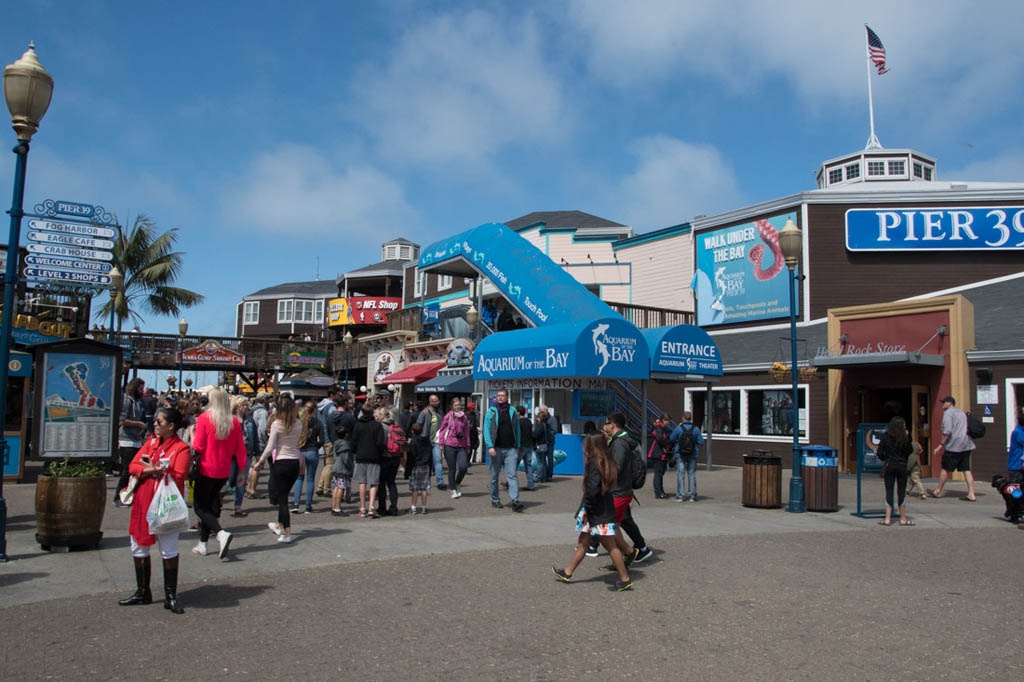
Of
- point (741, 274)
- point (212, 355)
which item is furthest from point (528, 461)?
point (212, 355)

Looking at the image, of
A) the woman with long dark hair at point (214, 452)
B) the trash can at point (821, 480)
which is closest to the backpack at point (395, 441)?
the woman with long dark hair at point (214, 452)

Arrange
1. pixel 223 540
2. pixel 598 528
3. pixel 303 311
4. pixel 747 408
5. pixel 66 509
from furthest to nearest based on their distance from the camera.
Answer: pixel 303 311
pixel 747 408
pixel 66 509
pixel 223 540
pixel 598 528

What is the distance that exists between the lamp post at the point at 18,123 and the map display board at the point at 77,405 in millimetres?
1748

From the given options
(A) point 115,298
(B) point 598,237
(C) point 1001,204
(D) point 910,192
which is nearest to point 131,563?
(A) point 115,298

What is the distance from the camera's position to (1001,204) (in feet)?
71.1

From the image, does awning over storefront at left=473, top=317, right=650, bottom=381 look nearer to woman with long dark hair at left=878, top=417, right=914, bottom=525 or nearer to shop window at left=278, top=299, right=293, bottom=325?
woman with long dark hair at left=878, top=417, right=914, bottom=525

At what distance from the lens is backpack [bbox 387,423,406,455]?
11.1 meters

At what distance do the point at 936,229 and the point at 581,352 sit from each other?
11.6 metres

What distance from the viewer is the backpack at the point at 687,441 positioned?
13234 millimetres

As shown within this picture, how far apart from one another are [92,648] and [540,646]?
9.65ft

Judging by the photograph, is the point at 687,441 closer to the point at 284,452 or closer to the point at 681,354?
the point at 681,354

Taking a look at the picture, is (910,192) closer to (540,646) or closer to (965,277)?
(965,277)

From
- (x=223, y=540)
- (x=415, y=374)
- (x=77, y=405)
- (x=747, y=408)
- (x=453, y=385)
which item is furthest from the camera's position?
(x=415, y=374)

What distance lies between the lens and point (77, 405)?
10273 millimetres
